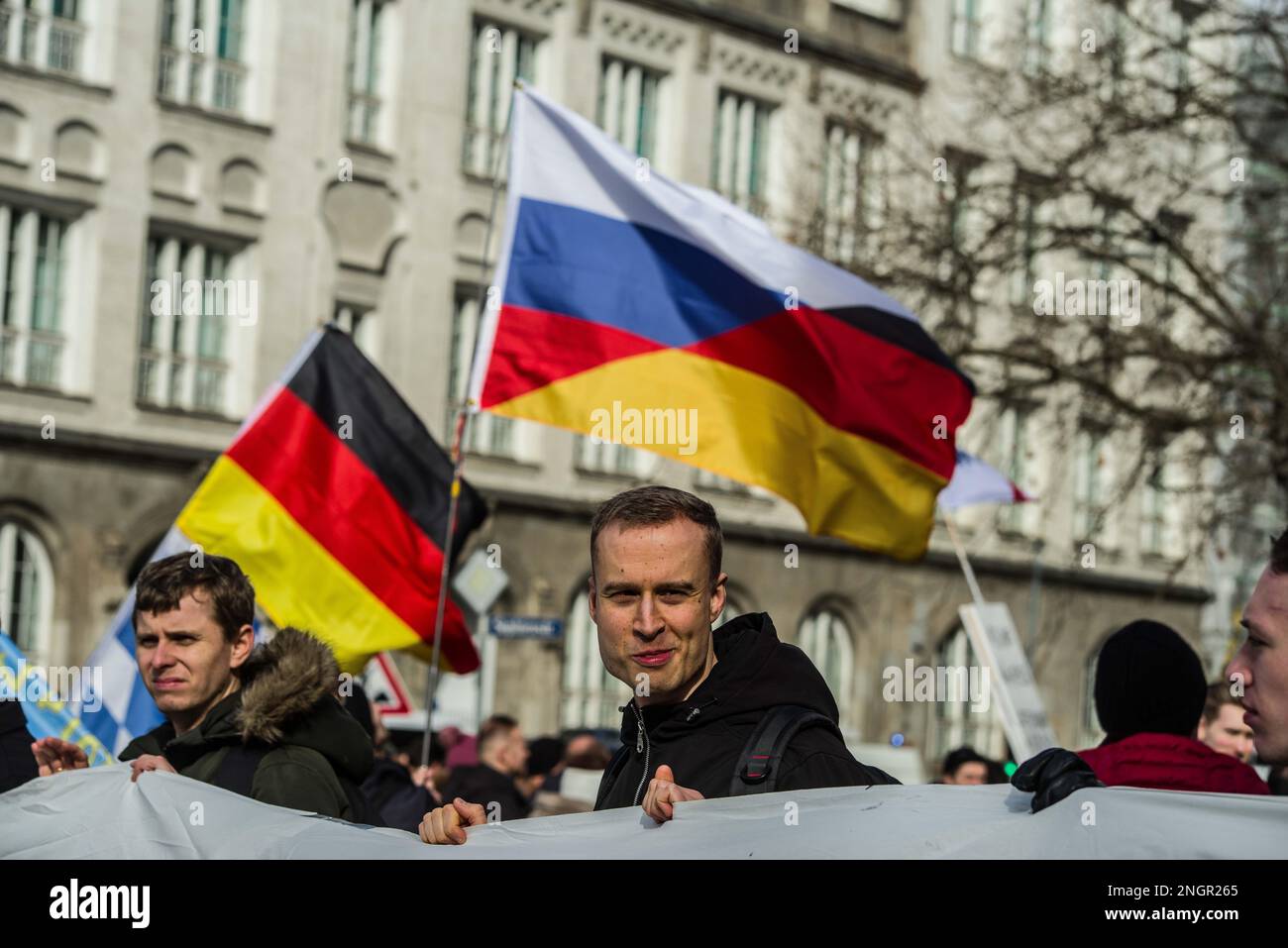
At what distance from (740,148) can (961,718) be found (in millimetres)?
10450

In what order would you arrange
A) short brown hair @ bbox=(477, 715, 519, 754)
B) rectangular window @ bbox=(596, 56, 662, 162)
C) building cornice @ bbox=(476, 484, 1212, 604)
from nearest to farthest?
short brown hair @ bbox=(477, 715, 519, 754) → building cornice @ bbox=(476, 484, 1212, 604) → rectangular window @ bbox=(596, 56, 662, 162)

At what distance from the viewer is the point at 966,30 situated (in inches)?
1475

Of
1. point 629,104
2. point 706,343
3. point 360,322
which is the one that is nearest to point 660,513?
point 706,343

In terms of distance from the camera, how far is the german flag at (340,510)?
1017 centimetres

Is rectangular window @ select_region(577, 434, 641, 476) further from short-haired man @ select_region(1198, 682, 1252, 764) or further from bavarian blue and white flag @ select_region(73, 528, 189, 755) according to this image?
short-haired man @ select_region(1198, 682, 1252, 764)

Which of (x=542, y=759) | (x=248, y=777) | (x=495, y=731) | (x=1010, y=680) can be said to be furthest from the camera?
(x=542, y=759)

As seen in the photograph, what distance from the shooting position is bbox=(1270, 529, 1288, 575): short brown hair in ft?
12.3

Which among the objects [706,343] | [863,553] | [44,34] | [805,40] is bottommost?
[706,343]

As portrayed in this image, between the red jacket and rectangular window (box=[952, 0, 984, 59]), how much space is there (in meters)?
32.3

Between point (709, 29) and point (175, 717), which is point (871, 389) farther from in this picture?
point (709, 29)

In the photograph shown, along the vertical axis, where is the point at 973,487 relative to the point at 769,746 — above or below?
above

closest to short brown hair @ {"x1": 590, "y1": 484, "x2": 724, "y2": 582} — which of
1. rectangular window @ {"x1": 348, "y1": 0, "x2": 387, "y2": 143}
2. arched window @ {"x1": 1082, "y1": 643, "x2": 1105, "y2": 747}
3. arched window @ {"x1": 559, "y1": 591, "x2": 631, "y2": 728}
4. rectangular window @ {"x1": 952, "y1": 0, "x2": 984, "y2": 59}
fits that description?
A: rectangular window @ {"x1": 348, "y1": 0, "x2": 387, "y2": 143}

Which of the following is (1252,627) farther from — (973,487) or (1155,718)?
(973,487)
